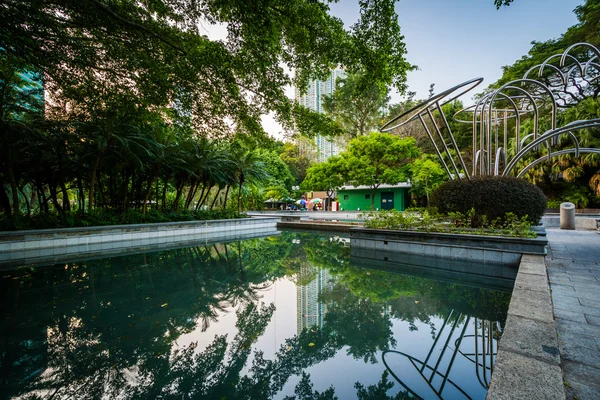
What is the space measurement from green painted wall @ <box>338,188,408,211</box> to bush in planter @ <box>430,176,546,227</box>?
58.5 feet

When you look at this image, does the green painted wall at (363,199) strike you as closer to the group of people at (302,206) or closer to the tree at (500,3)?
the group of people at (302,206)

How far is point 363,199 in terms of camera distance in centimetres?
3120

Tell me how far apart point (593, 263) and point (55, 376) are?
9.67 meters

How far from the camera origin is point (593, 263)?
6129mm

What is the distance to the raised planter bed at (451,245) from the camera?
22.2 ft

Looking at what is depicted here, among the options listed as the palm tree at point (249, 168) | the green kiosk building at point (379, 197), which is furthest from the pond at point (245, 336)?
the green kiosk building at point (379, 197)

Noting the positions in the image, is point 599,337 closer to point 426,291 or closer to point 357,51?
point 426,291

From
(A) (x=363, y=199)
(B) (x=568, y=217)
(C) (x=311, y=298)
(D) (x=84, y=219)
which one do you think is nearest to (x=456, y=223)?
(C) (x=311, y=298)

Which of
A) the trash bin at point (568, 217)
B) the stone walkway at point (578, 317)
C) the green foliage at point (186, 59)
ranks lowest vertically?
the stone walkway at point (578, 317)

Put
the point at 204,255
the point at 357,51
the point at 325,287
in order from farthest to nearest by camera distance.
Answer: the point at 204,255 < the point at 357,51 < the point at 325,287

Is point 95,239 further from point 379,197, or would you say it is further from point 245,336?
point 379,197

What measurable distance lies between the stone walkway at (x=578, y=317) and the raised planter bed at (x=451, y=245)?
0.60 metres

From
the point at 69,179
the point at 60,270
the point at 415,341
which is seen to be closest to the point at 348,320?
the point at 415,341

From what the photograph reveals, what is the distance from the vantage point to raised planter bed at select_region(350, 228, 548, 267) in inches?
267
